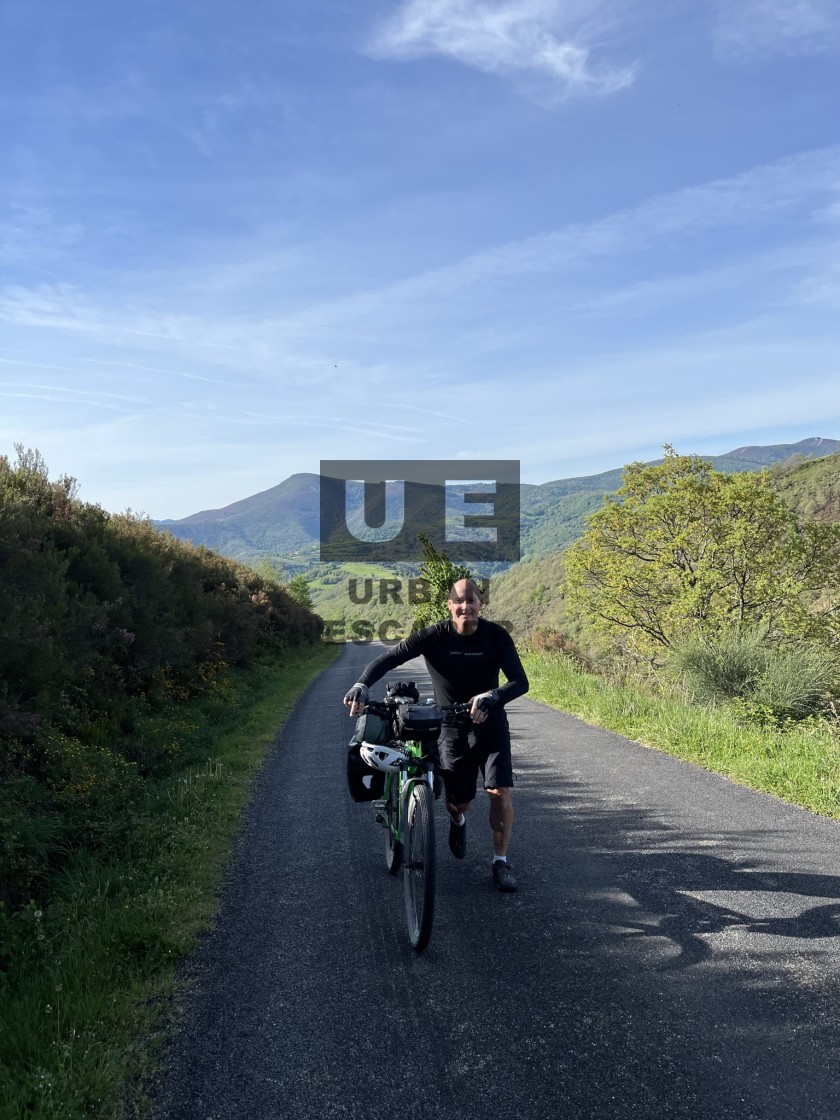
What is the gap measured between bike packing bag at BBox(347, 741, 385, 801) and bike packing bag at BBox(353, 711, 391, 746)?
18cm

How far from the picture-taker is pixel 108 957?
4.04 meters

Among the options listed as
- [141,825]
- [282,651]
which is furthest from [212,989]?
[282,651]

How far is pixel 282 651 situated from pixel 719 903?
25478mm

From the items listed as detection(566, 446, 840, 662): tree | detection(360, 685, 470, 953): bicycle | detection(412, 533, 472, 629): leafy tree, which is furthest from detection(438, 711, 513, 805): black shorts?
detection(412, 533, 472, 629): leafy tree

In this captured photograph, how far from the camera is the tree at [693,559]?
69.4ft

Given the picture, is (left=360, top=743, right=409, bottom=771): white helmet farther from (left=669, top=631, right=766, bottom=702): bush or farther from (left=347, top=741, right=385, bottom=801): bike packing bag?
(left=669, top=631, right=766, bottom=702): bush

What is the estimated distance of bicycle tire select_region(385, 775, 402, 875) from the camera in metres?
5.02

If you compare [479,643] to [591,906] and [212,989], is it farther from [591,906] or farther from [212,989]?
[212,989]

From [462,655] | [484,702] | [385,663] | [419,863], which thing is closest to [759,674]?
[462,655]

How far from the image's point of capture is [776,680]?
33.1 ft

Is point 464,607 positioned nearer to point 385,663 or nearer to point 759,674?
point 385,663

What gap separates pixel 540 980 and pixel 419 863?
0.94 metres

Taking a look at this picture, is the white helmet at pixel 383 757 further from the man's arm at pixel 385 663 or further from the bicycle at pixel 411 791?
the man's arm at pixel 385 663

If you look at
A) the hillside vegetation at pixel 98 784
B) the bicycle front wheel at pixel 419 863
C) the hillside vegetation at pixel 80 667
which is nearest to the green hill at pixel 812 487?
the hillside vegetation at pixel 80 667
